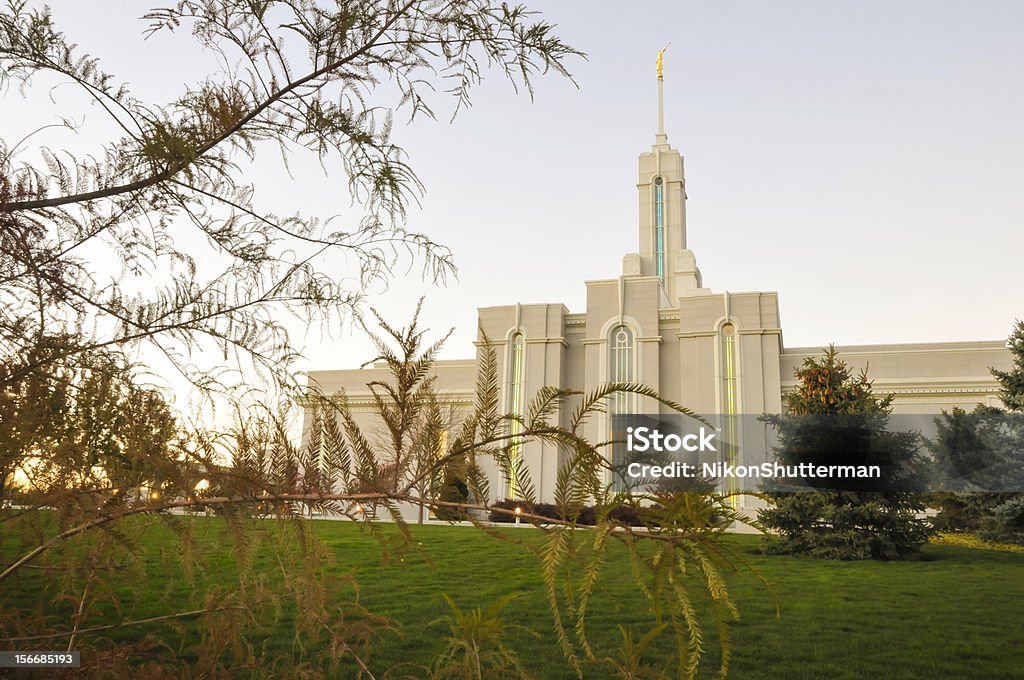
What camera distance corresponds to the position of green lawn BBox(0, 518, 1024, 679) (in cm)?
504

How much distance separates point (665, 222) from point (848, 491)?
85.9 feet

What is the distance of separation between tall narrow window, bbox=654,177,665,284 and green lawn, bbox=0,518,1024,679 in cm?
2648

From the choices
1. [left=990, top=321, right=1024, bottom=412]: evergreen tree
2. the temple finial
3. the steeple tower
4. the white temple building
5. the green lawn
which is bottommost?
the green lawn

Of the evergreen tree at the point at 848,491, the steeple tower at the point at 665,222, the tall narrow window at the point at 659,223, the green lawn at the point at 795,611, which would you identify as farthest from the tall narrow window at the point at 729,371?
the green lawn at the point at 795,611

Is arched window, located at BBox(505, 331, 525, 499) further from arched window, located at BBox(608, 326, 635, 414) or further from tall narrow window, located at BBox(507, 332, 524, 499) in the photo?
arched window, located at BBox(608, 326, 635, 414)

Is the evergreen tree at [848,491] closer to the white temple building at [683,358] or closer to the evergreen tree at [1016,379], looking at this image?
the evergreen tree at [1016,379]

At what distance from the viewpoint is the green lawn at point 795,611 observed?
5.04 metres

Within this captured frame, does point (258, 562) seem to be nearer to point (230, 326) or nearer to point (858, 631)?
point (858, 631)

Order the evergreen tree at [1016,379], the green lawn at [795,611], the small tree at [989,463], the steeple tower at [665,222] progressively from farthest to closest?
the steeple tower at [665,222]
the evergreen tree at [1016,379]
the small tree at [989,463]
the green lawn at [795,611]

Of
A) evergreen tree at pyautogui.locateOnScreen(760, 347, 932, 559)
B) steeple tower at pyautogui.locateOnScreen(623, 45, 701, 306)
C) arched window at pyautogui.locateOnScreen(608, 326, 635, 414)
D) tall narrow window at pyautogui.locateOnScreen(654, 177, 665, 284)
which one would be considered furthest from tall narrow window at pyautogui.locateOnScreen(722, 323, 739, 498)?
evergreen tree at pyautogui.locateOnScreen(760, 347, 932, 559)

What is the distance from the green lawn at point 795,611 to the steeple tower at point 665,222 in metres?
25.4

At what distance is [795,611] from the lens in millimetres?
6875

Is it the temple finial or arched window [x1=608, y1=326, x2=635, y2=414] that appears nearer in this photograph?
arched window [x1=608, y1=326, x2=635, y2=414]

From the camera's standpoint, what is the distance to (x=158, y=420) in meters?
1.62
